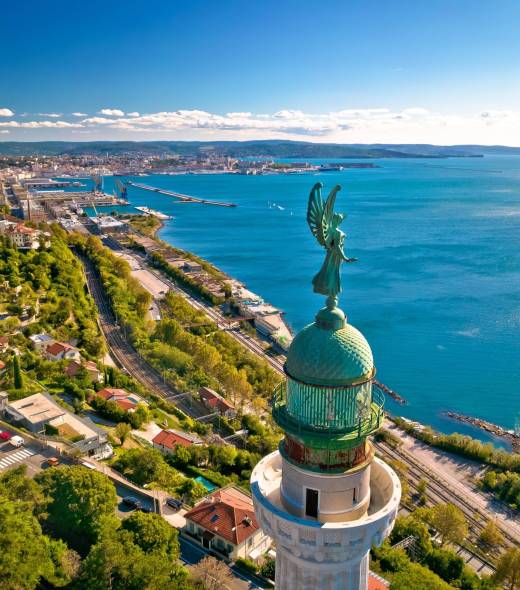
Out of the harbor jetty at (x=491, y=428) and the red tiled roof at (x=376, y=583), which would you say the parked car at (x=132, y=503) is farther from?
the harbor jetty at (x=491, y=428)

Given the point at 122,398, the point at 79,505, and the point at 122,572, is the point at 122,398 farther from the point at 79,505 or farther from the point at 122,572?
the point at 122,572

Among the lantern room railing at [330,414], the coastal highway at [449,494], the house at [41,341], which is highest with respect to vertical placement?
the lantern room railing at [330,414]

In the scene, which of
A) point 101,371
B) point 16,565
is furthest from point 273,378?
point 16,565

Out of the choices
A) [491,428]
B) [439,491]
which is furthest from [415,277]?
[439,491]

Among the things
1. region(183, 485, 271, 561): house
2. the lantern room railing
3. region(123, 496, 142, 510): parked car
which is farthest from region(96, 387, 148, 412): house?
the lantern room railing

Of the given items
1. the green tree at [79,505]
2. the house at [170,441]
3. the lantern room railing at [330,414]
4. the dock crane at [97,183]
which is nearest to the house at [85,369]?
the house at [170,441]

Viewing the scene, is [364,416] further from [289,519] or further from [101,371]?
[101,371]
